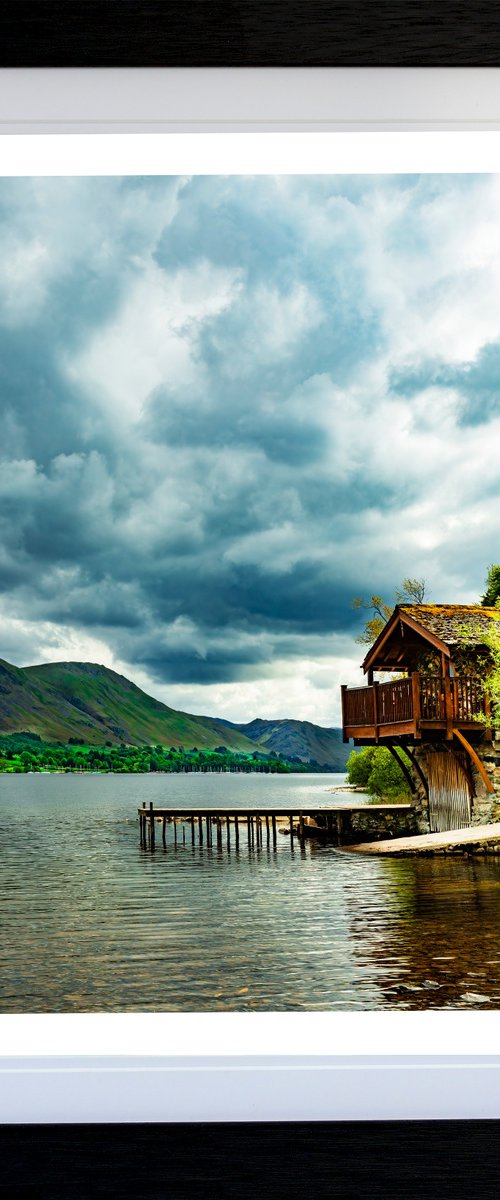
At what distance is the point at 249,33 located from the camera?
1162mm

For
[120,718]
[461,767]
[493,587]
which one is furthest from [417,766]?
[120,718]

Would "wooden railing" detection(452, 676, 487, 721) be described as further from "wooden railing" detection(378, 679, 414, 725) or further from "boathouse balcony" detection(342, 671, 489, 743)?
"wooden railing" detection(378, 679, 414, 725)

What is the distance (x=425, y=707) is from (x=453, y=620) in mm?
1183

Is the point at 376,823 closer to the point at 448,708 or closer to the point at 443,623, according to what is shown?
the point at 448,708

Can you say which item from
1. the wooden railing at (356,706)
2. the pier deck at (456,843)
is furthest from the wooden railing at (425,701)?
the pier deck at (456,843)

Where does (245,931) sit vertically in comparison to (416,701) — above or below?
below

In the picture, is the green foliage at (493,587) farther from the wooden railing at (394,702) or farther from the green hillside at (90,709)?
the green hillside at (90,709)

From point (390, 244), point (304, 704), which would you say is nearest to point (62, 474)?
point (304, 704)

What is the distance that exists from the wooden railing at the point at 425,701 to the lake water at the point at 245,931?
1810 mm

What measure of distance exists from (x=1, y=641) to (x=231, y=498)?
1207 cm

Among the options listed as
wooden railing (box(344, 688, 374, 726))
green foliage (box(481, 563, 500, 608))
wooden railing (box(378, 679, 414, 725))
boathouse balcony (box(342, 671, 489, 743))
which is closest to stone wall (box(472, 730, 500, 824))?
boathouse balcony (box(342, 671, 489, 743))

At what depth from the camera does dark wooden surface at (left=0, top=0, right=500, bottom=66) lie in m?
1.14

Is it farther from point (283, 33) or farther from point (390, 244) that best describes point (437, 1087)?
point (390, 244)

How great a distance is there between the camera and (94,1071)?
1.16 meters
